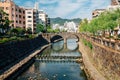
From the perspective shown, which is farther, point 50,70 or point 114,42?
point 50,70

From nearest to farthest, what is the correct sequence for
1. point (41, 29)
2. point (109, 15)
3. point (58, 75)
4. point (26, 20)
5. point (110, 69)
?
point (110, 69)
point (58, 75)
point (109, 15)
point (26, 20)
point (41, 29)

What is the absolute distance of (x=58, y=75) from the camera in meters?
54.4

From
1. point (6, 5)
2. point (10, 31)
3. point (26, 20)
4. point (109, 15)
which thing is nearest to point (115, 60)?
point (109, 15)

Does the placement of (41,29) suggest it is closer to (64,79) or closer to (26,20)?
(26,20)

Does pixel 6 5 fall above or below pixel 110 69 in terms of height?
above

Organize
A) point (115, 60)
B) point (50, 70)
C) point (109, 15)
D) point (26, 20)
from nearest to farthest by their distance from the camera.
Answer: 1. point (115, 60)
2. point (50, 70)
3. point (109, 15)
4. point (26, 20)

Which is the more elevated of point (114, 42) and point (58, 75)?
point (114, 42)

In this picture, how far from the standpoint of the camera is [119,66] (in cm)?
3419

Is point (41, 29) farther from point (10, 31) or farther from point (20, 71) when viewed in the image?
point (20, 71)

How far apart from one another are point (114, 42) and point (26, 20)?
122m

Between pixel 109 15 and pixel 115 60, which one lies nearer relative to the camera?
pixel 115 60

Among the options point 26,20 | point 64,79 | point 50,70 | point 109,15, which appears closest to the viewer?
point 64,79

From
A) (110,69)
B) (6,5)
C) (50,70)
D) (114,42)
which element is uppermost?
(6,5)

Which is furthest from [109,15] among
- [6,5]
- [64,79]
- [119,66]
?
[6,5]
